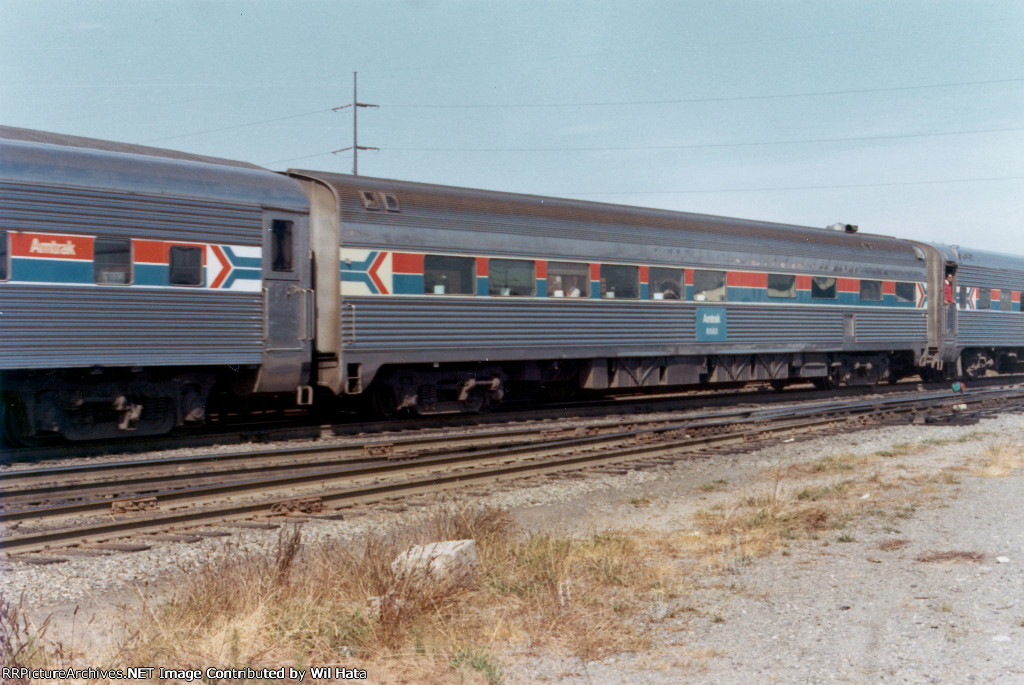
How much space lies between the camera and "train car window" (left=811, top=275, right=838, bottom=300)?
62.1ft

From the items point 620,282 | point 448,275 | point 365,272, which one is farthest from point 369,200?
point 620,282

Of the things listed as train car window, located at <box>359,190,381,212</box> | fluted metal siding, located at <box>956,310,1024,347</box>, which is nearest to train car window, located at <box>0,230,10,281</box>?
train car window, located at <box>359,190,381,212</box>

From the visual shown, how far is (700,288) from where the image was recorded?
54.7ft

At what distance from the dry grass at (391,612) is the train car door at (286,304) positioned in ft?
18.0

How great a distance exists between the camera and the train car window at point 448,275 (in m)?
12.9

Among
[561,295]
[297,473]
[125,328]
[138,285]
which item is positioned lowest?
[297,473]

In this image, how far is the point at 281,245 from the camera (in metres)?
11.6

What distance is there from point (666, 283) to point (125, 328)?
30.7ft

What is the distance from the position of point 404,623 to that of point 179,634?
3.76ft

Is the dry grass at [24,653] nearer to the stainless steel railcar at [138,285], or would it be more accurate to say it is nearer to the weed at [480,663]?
the weed at [480,663]

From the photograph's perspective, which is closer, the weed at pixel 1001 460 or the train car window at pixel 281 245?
the weed at pixel 1001 460

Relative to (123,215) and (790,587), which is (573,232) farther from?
(790,587)

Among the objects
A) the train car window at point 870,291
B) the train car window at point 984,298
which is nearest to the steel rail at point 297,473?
the train car window at point 870,291

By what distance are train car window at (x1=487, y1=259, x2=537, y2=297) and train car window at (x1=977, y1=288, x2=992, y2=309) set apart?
601 inches
